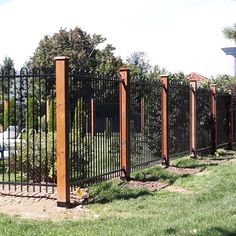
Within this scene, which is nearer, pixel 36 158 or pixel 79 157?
pixel 79 157

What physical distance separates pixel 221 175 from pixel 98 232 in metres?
5.36

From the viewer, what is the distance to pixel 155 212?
7.16 metres

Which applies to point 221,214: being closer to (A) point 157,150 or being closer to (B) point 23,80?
(B) point 23,80

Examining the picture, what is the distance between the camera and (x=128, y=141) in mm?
9984

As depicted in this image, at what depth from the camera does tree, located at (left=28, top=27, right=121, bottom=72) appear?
46.1m

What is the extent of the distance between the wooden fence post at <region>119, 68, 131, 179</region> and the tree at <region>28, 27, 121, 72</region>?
34.8 metres

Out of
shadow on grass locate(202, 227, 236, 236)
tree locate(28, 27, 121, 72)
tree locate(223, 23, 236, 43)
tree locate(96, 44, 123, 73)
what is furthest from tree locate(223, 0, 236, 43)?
tree locate(28, 27, 121, 72)

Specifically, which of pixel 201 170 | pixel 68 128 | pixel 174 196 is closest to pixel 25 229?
pixel 68 128

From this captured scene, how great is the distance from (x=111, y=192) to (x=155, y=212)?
1.42m

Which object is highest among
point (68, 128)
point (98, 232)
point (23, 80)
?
point (23, 80)

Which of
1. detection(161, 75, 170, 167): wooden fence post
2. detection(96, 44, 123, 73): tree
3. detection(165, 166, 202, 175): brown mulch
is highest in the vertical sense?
detection(96, 44, 123, 73): tree

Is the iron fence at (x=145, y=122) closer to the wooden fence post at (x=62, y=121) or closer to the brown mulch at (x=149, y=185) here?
the brown mulch at (x=149, y=185)

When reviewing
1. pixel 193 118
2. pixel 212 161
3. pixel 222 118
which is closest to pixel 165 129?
pixel 212 161

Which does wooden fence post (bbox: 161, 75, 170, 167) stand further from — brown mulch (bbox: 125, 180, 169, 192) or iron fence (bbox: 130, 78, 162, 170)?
brown mulch (bbox: 125, 180, 169, 192)
